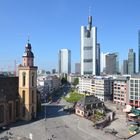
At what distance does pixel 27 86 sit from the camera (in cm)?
5528

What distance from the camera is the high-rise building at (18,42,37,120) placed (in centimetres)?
5522

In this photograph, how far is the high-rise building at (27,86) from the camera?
55.2 meters

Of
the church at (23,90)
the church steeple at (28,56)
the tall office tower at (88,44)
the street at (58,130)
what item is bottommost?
the street at (58,130)

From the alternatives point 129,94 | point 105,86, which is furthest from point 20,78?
point 105,86

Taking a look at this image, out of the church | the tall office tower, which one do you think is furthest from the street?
the tall office tower

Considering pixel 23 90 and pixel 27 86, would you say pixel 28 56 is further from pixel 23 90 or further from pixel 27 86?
pixel 23 90

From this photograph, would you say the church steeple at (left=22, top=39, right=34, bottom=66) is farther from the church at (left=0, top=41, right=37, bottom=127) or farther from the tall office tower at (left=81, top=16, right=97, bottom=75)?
the tall office tower at (left=81, top=16, right=97, bottom=75)

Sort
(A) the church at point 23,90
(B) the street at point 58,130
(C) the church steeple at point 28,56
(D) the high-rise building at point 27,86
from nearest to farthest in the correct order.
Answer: (B) the street at point 58,130, (A) the church at point 23,90, (D) the high-rise building at point 27,86, (C) the church steeple at point 28,56

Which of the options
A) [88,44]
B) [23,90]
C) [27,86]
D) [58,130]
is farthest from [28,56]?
[88,44]

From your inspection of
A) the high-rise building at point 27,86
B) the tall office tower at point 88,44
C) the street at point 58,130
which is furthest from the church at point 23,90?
the tall office tower at point 88,44

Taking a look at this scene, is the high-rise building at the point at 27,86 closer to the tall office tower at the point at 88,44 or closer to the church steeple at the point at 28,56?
the church steeple at the point at 28,56

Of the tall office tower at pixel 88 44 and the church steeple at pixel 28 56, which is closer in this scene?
the church steeple at pixel 28 56

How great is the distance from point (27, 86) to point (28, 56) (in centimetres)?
714

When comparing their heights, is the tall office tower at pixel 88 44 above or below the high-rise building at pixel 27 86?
above
